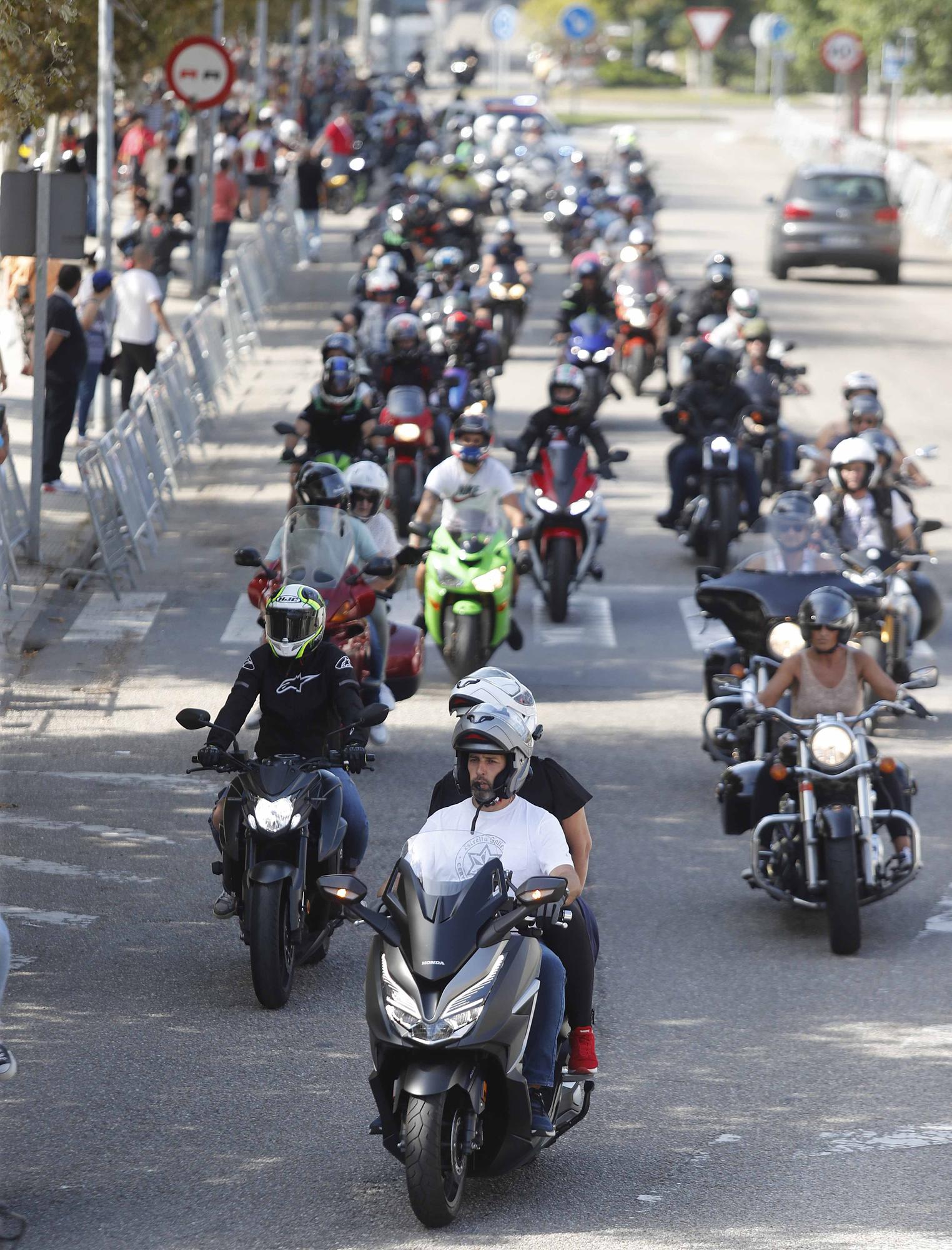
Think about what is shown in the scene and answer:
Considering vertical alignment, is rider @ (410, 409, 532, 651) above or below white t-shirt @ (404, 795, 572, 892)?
below

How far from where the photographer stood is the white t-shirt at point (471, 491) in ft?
48.3

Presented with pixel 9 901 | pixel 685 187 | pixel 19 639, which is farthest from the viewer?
pixel 685 187

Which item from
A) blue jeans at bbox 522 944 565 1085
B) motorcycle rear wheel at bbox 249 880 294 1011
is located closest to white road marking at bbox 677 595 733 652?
motorcycle rear wheel at bbox 249 880 294 1011

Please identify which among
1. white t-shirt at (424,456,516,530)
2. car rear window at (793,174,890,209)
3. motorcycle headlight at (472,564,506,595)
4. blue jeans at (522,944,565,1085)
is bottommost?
motorcycle headlight at (472,564,506,595)

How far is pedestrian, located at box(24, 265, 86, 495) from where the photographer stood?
1883cm

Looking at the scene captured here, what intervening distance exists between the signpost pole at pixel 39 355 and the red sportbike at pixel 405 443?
2678mm

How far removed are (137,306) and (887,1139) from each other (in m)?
15.5

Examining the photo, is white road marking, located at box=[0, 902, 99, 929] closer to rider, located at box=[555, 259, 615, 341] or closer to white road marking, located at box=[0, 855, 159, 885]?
white road marking, located at box=[0, 855, 159, 885]

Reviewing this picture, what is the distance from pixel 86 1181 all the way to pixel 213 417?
57.7ft

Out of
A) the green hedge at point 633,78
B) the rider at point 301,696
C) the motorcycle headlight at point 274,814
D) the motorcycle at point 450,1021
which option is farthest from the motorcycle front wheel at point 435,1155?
the green hedge at point 633,78

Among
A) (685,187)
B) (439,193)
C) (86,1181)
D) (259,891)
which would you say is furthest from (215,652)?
(685,187)

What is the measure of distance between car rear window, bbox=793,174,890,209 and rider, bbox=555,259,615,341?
42.2ft

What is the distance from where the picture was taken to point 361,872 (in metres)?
10.9

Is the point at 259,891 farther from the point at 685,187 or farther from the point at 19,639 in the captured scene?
the point at 685,187
